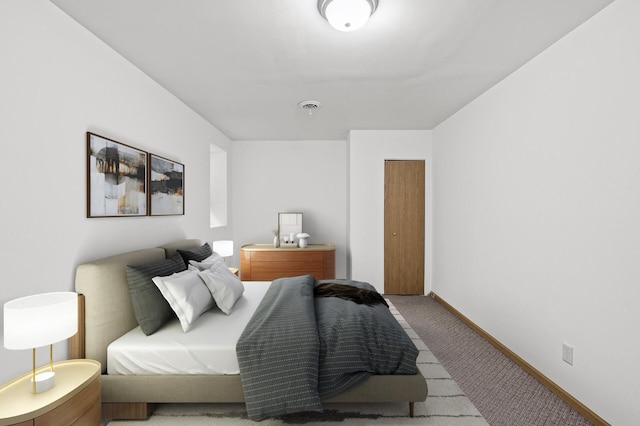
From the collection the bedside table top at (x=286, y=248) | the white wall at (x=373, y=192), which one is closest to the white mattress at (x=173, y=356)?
the bedside table top at (x=286, y=248)

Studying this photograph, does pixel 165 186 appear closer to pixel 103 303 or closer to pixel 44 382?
pixel 103 303

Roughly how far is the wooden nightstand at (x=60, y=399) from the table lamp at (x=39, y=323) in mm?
60

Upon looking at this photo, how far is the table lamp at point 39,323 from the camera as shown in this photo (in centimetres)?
132

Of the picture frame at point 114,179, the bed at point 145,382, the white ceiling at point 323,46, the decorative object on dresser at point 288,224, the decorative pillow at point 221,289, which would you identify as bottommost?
the bed at point 145,382

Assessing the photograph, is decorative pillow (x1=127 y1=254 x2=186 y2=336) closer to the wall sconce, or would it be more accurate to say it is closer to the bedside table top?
the wall sconce

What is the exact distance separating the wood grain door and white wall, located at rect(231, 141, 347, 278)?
93 centimetres

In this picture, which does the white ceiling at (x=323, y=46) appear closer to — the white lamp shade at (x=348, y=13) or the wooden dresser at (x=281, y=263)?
the white lamp shade at (x=348, y=13)

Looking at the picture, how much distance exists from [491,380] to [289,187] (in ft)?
12.9

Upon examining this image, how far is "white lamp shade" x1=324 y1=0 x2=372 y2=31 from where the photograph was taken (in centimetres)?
170

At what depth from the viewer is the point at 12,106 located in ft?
5.11

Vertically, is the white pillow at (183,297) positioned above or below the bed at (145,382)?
above

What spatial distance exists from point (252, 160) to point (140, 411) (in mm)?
4038

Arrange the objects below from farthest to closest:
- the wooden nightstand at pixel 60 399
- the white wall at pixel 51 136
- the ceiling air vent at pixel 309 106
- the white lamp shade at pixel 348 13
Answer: the ceiling air vent at pixel 309 106 → the white lamp shade at pixel 348 13 → the white wall at pixel 51 136 → the wooden nightstand at pixel 60 399

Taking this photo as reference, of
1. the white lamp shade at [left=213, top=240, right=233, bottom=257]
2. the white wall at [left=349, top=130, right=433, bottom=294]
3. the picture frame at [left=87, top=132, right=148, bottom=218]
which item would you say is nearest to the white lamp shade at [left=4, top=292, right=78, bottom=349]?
the picture frame at [left=87, top=132, right=148, bottom=218]
